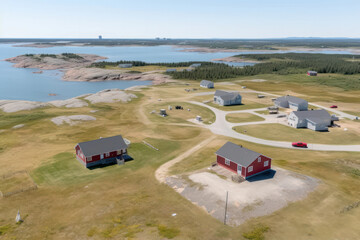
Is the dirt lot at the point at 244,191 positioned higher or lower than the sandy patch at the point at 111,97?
lower

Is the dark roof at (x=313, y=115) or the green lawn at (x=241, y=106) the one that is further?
the green lawn at (x=241, y=106)

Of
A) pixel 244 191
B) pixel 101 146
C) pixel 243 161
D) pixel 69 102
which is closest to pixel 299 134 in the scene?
pixel 243 161

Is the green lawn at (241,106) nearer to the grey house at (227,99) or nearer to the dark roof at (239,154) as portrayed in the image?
the grey house at (227,99)

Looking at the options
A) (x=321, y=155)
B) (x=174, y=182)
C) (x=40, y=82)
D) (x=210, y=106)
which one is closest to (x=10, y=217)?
(x=174, y=182)

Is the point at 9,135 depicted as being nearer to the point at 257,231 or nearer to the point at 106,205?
the point at 106,205

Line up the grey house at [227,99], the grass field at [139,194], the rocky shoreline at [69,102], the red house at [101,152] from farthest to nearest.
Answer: the grey house at [227,99], the rocky shoreline at [69,102], the red house at [101,152], the grass field at [139,194]

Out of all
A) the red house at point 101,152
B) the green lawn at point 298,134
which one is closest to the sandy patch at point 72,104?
the red house at point 101,152
